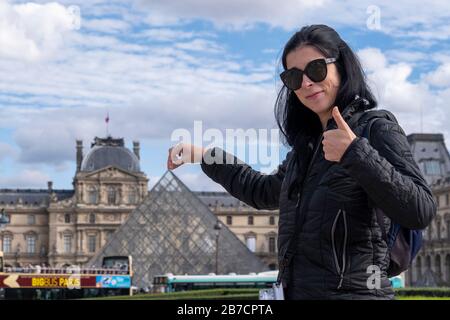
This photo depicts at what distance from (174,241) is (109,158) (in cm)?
3128

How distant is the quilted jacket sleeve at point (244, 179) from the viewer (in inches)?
120

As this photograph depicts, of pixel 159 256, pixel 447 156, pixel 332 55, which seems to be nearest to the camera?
pixel 332 55

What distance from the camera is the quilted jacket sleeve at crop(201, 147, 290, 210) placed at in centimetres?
304

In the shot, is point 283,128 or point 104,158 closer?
point 283,128

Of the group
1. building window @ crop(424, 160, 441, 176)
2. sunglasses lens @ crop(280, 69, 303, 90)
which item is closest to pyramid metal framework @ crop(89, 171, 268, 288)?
building window @ crop(424, 160, 441, 176)

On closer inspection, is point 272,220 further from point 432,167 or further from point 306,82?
point 306,82

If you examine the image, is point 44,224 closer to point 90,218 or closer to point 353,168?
point 90,218

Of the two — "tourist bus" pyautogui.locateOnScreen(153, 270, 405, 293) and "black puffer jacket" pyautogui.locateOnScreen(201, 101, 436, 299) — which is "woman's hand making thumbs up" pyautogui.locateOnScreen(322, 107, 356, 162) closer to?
"black puffer jacket" pyautogui.locateOnScreen(201, 101, 436, 299)

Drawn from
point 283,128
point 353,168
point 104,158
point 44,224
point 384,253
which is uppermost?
point 104,158

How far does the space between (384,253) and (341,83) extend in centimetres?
57

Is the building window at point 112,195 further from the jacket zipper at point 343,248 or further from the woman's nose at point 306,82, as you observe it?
the jacket zipper at point 343,248

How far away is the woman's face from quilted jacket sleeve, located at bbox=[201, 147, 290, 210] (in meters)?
0.43
